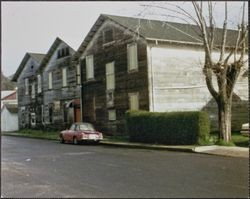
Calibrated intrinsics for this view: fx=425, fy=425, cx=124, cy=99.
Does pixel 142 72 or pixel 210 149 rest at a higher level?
pixel 142 72

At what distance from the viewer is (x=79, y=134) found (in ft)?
53.4

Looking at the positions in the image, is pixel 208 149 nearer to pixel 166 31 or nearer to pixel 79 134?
pixel 79 134

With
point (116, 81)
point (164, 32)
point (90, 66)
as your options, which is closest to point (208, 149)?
point (164, 32)

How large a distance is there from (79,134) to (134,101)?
7398 millimetres

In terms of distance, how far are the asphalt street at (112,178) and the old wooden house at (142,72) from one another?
9.99 meters

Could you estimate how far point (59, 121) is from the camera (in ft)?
35.5

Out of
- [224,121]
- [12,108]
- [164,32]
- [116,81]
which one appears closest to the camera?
[12,108]

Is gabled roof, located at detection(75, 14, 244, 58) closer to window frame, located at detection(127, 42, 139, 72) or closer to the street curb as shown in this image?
window frame, located at detection(127, 42, 139, 72)

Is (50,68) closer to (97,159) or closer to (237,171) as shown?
(97,159)

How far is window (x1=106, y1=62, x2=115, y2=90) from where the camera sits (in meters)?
24.9

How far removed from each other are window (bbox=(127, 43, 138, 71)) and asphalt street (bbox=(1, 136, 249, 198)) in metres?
10.5

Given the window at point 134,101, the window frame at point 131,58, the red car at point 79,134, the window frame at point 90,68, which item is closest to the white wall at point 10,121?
the red car at point 79,134

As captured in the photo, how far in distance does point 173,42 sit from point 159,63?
1.32m

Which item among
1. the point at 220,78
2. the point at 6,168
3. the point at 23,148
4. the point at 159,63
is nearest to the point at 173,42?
the point at 159,63
